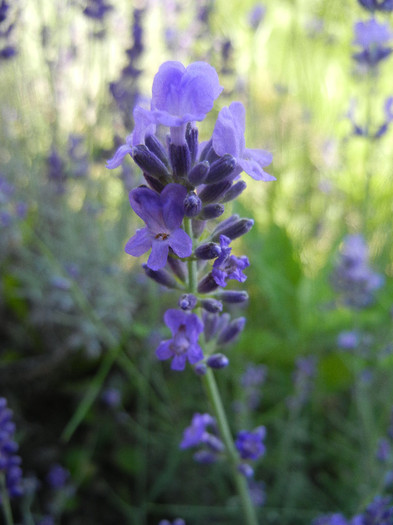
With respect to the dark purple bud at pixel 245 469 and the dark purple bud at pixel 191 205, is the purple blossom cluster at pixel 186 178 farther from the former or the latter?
the dark purple bud at pixel 245 469

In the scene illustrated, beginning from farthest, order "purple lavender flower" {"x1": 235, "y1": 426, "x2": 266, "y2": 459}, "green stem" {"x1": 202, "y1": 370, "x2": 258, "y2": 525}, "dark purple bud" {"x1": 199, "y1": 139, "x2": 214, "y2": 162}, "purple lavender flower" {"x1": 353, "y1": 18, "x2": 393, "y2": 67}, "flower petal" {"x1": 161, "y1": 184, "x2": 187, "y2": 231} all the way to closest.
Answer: "purple lavender flower" {"x1": 353, "y1": 18, "x2": 393, "y2": 67}
"purple lavender flower" {"x1": 235, "y1": 426, "x2": 266, "y2": 459}
"green stem" {"x1": 202, "y1": 370, "x2": 258, "y2": 525}
"dark purple bud" {"x1": 199, "y1": 139, "x2": 214, "y2": 162}
"flower petal" {"x1": 161, "y1": 184, "x2": 187, "y2": 231}

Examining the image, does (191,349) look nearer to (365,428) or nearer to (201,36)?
(365,428)

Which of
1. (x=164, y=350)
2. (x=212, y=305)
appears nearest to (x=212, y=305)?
(x=212, y=305)

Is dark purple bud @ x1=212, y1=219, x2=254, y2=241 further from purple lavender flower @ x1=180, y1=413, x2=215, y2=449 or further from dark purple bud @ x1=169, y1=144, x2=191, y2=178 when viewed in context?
purple lavender flower @ x1=180, y1=413, x2=215, y2=449

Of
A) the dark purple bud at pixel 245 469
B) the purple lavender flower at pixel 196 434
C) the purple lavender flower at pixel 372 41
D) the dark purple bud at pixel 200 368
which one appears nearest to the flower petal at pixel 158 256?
the dark purple bud at pixel 200 368

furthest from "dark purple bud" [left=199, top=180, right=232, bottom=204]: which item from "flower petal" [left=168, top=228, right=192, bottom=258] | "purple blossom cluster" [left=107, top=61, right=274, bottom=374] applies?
"flower petal" [left=168, top=228, right=192, bottom=258]

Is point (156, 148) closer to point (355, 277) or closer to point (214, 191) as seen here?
point (214, 191)
